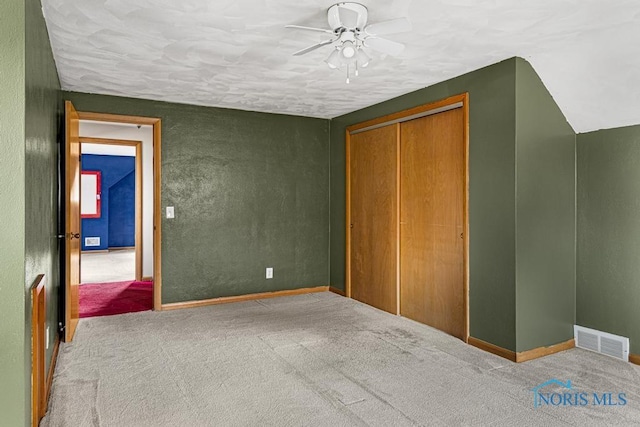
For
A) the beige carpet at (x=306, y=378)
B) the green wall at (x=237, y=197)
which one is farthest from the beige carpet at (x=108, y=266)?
the beige carpet at (x=306, y=378)

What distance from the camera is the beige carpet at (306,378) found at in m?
2.44

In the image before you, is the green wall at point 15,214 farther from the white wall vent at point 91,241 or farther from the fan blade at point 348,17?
the white wall vent at point 91,241

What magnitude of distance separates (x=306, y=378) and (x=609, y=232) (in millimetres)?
2647

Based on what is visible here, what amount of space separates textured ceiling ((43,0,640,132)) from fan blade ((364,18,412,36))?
131 mm

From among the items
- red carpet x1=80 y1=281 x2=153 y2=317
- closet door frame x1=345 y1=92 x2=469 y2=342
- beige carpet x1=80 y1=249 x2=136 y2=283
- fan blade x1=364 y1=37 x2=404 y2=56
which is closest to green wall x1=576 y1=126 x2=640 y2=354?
closet door frame x1=345 y1=92 x2=469 y2=342

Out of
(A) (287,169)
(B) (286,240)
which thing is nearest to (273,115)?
(A) (287,169)

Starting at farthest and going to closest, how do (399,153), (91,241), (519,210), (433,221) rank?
(91,241)
(399,153)
(433,221)
(519,210)

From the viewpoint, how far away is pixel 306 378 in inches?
116

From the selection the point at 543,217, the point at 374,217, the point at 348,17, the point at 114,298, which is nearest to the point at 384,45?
the point at 348,17

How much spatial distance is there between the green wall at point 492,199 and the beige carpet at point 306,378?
33cm

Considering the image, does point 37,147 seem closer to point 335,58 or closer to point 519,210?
point 335,58

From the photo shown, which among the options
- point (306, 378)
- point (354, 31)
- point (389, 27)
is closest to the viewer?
point (389, 27)

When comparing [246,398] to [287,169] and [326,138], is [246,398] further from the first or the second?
[326,138]

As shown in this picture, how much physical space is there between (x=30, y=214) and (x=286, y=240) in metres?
3.64
